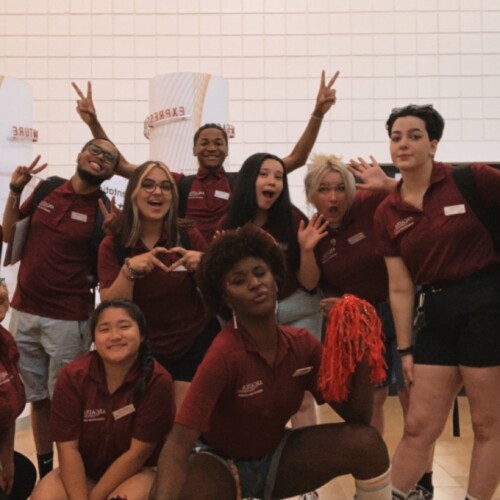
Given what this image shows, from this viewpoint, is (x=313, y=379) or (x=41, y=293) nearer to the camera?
(x=313, y=379)

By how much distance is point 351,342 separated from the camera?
235cm

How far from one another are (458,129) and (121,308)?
5166mm

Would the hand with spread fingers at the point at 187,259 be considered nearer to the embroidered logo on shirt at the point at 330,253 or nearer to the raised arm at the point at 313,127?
the embroidered logo on shirt at the point at 330,253

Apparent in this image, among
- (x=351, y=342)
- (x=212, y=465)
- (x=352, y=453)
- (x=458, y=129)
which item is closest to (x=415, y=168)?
(x=351, y=342)

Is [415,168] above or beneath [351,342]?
above

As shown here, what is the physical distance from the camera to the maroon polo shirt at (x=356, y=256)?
3.23 metres

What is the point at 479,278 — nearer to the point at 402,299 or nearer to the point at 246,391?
the point at 402,299

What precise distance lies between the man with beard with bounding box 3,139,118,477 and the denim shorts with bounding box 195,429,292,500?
131cm

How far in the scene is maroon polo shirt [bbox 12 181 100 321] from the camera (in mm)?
3504

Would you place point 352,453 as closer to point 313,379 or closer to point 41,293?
point 313,379

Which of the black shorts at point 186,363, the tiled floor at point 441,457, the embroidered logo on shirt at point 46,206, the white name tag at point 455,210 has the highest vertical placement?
the embroidered logo on shirt at point 46,206

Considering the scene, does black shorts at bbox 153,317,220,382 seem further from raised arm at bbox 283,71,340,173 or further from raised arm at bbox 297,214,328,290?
raised arm at bbox 283,71,340,173

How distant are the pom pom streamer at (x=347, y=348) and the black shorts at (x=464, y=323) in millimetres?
421

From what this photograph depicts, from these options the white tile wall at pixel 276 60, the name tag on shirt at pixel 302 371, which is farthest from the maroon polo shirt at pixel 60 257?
the white tile wall at pixel 276 60
